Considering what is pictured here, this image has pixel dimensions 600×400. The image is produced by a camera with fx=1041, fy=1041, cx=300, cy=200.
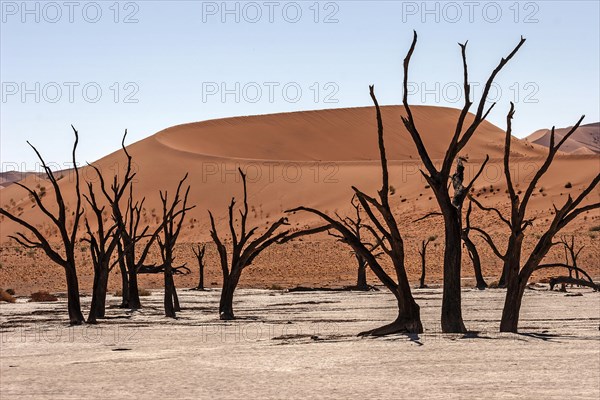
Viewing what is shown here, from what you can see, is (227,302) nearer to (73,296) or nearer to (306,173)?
(73,296)

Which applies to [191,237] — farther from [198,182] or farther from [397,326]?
[397,326]

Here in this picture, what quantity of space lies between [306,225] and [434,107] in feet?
238

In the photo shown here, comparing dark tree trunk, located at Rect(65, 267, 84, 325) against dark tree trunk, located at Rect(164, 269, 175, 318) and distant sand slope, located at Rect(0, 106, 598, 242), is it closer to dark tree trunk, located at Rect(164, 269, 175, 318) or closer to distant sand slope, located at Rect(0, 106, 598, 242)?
dark tree trunk, located at Rect(164, 269, 175, 318)

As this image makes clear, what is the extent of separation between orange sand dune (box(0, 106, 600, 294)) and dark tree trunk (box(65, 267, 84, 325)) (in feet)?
95.4

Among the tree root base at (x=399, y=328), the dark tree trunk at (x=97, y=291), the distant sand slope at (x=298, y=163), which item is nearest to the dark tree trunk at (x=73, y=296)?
the dark tree trunk at (x=97, y=291)

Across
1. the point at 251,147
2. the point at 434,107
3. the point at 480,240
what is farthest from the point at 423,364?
the point at 434,107

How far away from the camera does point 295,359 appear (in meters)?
13.2

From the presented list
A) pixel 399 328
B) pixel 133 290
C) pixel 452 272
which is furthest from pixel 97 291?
pixel 452 272

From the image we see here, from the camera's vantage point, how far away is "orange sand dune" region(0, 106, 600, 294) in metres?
62.2

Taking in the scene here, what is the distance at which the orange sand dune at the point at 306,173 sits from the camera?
62.2m

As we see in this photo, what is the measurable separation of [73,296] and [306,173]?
75.8 meters

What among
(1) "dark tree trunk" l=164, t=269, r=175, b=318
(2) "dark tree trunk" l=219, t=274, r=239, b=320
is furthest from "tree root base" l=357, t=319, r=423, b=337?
(1) "dark tree trunk" l=164, t=269, r=175, b=318

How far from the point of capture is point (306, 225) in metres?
72.1

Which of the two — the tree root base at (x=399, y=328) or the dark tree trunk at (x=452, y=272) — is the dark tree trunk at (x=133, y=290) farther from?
the dark tree trunk at (x=452, y=272)
